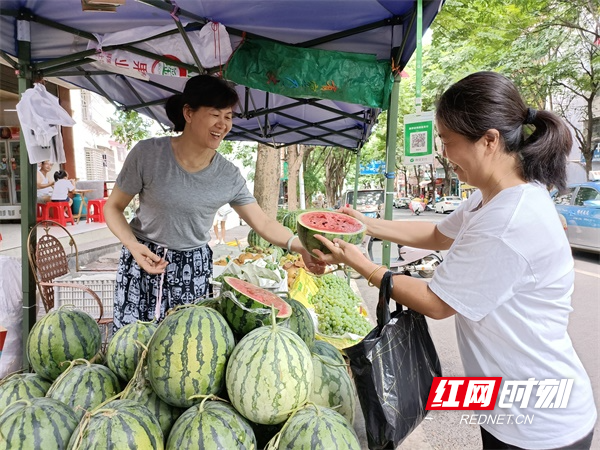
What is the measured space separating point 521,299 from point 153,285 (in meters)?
2.15

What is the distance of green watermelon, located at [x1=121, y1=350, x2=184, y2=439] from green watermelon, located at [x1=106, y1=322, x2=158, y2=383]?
10 centimetres

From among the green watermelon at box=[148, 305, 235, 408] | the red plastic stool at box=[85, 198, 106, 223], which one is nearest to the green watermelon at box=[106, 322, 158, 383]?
the green watermelon at box=[148, 305, 235, 408]

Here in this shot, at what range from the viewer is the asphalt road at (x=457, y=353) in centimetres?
352

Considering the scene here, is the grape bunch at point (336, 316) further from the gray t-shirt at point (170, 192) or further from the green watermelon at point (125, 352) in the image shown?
the green watermelon at point (125, 352)

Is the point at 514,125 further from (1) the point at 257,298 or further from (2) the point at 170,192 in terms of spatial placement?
(2) the point at 170,192

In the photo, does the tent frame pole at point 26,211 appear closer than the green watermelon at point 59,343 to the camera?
No

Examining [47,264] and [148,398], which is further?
[47,264]

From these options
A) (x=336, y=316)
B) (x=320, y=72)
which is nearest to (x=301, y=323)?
(x=336, y=316)

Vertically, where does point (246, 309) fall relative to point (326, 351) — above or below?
above

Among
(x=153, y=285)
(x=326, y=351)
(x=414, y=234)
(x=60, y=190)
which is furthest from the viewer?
(x=60, y=190)

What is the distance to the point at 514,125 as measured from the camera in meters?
1.53

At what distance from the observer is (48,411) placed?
4.14 ft

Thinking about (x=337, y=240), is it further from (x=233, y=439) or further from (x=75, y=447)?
(x=75, y=447)

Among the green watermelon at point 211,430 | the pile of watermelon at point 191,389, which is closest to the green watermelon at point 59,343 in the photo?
the pile of watermelon at point 191,389
